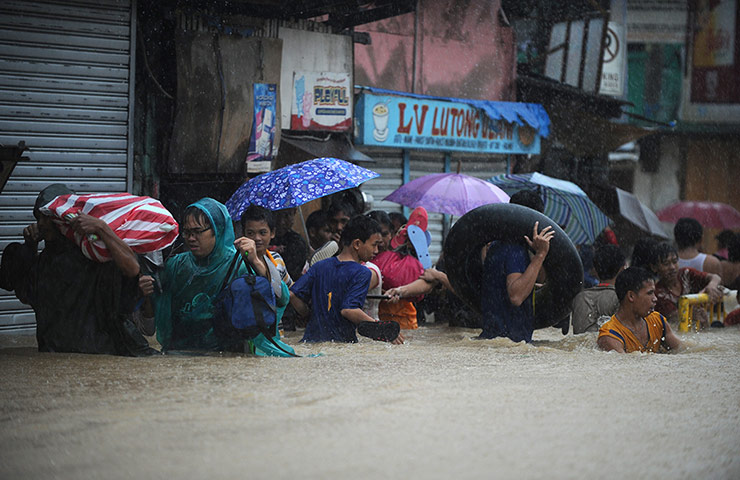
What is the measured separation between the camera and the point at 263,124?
12.0m

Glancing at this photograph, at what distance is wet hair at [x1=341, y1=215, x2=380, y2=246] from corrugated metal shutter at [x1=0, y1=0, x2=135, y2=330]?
4.40 metres

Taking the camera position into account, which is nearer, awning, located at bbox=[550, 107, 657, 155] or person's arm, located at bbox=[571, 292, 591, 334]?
person's arm, located at bbox=[571, 292, 591, 334]

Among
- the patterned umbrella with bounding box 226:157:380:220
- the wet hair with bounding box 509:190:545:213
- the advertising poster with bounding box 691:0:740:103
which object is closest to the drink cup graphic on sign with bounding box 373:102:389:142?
the patterned umbrella with bounding box 226:157:380:220

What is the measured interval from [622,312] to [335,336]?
2241 mm

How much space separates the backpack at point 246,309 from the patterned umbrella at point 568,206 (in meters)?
6.67

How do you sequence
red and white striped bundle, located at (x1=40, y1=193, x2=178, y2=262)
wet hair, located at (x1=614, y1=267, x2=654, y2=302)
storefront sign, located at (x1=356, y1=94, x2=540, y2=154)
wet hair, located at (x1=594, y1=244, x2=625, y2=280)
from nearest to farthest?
1. red and white striped bundle, located at (x1=40, y1=193, x2=178, y2=262)
2. wet hair, located at (x1=614, y1=267, x2=654, y2=302)
3. wet hair, located at (x1=594, y1=244, x2=625, y2=280)
4. storefront sign, located at (x1=356, y1=94, x2=540, y2=154)

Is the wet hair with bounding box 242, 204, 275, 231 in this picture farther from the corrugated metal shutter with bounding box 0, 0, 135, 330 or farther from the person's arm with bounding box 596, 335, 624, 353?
the corrugated metal shutter with bounding box 0, 0, 135, 330

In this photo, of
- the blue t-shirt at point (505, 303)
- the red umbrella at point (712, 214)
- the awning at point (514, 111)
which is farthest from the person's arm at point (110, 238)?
the red umbrella at point (712, 214)

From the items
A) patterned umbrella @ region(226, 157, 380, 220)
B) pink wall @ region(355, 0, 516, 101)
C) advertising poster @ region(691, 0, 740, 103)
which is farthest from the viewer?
advertising poster @ region(691, 0, 740, 103)

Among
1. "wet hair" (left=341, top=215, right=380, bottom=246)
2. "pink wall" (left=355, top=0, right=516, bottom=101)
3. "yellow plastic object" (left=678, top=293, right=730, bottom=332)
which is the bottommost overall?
"yellow plastic object" (left=678, top=293, right=730, bottom=332)

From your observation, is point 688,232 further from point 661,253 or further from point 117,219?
point 117,219

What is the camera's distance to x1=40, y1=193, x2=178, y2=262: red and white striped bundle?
227 inches

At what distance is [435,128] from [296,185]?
7.73 m

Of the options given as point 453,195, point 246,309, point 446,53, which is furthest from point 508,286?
point 446,53
